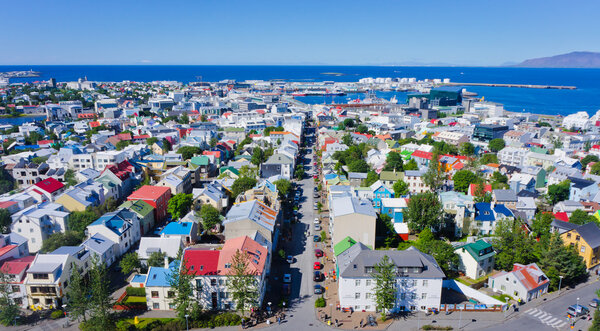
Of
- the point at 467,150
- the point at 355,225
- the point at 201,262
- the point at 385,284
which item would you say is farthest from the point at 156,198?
the point at 467,150

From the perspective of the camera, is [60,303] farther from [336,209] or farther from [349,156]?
[349,156]

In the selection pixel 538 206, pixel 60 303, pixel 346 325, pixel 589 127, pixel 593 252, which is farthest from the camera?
pixel 589 127

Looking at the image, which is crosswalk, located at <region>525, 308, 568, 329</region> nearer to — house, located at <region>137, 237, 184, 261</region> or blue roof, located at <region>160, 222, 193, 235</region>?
house, located at <region>137, 237, 184, 261</region>

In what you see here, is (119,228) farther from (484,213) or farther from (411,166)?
(411,166)

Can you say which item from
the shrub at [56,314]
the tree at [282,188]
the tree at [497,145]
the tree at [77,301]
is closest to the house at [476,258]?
the tree at [282,188]

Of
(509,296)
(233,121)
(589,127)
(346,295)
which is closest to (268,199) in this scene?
(346,295)

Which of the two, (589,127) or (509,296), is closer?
(509,296)
